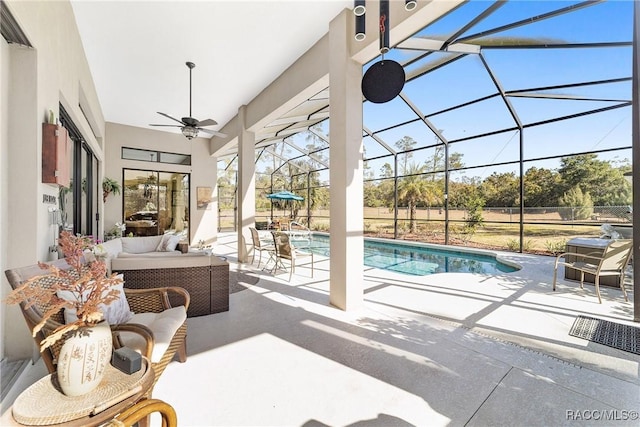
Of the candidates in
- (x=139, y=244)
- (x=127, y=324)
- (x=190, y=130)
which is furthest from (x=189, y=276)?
(x=190, y=130)

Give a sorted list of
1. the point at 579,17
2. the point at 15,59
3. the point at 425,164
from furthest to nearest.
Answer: the point at 425,164 < the point at 579,17 < the point at 15,59

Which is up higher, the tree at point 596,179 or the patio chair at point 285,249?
the tree at point 596,179

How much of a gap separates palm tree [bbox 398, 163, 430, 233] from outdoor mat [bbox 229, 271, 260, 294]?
7747 millimetres

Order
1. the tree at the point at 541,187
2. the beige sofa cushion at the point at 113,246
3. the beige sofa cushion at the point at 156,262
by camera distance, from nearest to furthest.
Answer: the beige sofa cushion at the point at 156,262
the beige sofa cushion at the point at 113,246
the tree at the point at 541,187

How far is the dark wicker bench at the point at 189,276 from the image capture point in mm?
3230

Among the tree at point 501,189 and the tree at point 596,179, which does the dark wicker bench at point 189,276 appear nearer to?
the tree at point 501,189

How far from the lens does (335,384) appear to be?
2035mm

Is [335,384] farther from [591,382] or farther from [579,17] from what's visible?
[579,17]

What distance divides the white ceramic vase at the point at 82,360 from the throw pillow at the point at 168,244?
15.6 feet

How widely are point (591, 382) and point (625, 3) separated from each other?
5935 mm

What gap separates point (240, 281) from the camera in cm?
504

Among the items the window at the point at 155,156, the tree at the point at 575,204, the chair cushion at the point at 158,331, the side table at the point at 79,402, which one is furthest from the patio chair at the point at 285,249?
the tree at the point at 575,204

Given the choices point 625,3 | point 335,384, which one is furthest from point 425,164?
point 335,384

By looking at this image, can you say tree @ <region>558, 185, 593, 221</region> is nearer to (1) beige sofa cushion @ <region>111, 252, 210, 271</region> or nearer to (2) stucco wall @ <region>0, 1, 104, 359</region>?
(1) beige sofa cushion @ <region>111, 252, 210, 271</region>
